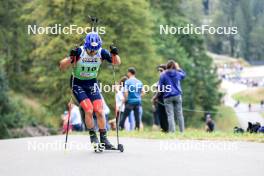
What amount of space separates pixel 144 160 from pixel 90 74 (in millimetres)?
2183

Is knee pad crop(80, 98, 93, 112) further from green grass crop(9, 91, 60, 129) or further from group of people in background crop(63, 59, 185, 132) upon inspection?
green grass crop(9, 91, 60, 129)

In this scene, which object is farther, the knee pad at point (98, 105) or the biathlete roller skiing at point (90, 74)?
the knee pad at point (98, 105)

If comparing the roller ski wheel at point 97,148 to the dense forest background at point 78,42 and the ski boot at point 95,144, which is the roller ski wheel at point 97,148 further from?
the dense forest background at point 78,42

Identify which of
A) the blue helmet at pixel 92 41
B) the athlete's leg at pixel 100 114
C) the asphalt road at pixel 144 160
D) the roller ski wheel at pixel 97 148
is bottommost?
the asphalt road at pixel 144 160

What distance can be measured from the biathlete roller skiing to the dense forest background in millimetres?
21066

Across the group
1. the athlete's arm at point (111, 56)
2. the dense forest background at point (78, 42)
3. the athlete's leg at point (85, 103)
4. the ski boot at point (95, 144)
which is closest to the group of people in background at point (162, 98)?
the ski boot at point (95, 144)

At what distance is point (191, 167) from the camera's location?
387 inches

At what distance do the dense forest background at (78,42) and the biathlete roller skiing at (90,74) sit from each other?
2107 centimetres

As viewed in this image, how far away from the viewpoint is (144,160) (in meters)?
10.8

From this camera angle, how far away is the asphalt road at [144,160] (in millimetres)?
9445

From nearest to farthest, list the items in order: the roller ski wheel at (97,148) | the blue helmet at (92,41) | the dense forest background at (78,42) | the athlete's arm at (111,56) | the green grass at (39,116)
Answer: the blue helmet at (92,41)
the athlete's arm at (111,56)
the roller ski wheel at (97,148)
the dense forest background at (78,42)
the green grass at (39,116)

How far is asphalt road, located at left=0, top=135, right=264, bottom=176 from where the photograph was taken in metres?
9.45

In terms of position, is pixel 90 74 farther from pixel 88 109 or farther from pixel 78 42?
pixel 78 42

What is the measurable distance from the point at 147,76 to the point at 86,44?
1420 inches
